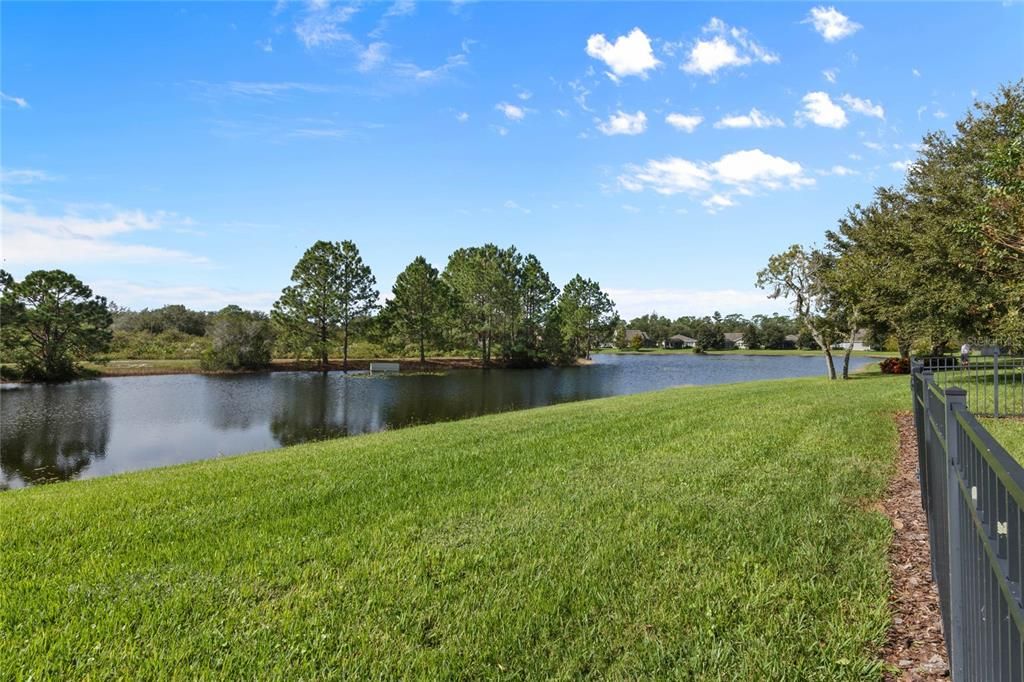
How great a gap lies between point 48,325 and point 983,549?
50566 millimetres

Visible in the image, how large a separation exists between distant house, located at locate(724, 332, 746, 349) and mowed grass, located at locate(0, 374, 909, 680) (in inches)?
4607

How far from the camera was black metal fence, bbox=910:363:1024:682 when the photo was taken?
116 centimetres

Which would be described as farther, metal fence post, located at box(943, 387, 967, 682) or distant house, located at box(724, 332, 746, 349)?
distant house, located at box(724, 332, 746, 349)

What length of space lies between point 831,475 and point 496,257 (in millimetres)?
53649

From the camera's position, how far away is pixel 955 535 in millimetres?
2000

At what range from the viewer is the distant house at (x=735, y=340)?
116363 millimetres

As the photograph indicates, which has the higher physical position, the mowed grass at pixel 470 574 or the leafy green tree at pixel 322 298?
the leafy green tree at pixel 322 298

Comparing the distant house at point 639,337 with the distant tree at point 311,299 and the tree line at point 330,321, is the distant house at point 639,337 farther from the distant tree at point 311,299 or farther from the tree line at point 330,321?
the distant tree at point 311,299

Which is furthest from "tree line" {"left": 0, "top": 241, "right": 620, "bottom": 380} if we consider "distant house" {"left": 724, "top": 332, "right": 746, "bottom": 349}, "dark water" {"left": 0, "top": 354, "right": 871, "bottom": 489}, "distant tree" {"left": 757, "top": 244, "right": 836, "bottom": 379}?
"distant house" {"left": 724, "top": 332, "right": 746, "bottom": 349}

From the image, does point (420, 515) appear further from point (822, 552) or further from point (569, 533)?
point (822, 552)

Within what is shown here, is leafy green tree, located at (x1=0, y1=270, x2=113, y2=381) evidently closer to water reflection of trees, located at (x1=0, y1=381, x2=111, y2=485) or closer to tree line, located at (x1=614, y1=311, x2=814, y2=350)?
water reflection of trees, located at (x1=0, y1=381, x2=111, y2=485)

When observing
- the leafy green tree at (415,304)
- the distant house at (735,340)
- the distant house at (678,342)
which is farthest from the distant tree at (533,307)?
the distant house at (735,340)

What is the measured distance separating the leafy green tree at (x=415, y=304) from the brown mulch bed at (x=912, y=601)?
4926cm

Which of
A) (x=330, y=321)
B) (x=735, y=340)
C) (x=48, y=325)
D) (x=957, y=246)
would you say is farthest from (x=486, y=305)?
(x=735, y=340)
